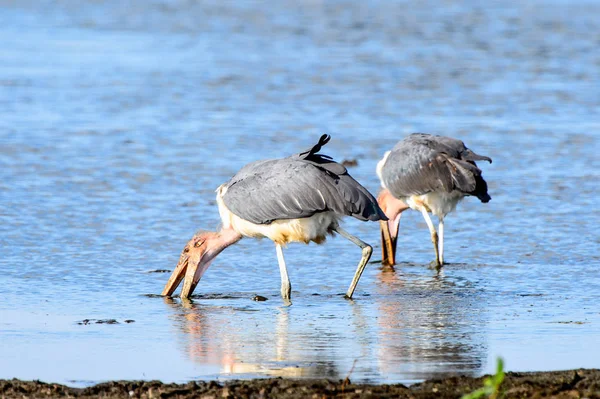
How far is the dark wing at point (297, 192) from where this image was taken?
841cm

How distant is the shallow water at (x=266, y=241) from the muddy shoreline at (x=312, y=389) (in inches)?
11.2

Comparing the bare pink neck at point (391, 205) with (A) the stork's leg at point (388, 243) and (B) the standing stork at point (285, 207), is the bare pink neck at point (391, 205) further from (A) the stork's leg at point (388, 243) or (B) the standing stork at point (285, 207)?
(B) the standing stork at point (285, 207)

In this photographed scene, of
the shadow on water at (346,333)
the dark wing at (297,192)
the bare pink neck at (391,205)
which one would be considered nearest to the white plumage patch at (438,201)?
the bare pink neck at (391,205)

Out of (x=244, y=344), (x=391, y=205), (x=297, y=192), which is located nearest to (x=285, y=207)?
(x=297, y=192)

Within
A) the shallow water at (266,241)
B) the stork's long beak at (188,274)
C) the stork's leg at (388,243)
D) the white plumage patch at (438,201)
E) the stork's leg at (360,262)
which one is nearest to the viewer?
the shallow water at (266,241)

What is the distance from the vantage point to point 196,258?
8844mm

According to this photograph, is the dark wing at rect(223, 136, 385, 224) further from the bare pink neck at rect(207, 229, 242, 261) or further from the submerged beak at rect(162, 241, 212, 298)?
the submerged beak at rect(162, 241, 212, 298)

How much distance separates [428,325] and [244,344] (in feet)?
4.05

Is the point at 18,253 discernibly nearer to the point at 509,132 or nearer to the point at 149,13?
the point at 509,132

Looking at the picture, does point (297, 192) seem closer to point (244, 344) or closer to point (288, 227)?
point (288, 227)

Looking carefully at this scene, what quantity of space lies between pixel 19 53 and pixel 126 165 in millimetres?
10641

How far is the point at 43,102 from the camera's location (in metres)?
18.1

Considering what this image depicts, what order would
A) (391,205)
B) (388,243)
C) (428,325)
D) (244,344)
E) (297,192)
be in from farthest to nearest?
1. (391,205)
2. (388,243)
3. (297,192)
4. (428,325)
5. (244,344)

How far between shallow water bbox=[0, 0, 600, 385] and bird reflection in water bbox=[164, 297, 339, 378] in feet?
0.08
